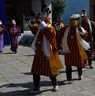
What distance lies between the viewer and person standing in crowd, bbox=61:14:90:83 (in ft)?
31.5

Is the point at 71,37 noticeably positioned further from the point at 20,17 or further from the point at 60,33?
the point at 20,17

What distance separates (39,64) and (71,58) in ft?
4.80

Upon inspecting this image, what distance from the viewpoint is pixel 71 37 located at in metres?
9.65

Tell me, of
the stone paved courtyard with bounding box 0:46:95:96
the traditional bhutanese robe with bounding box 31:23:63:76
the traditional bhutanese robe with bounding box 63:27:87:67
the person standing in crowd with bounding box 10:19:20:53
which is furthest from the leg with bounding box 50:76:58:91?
the person standing in crowd with bounding box 10:19:20:53

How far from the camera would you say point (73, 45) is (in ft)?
31.9

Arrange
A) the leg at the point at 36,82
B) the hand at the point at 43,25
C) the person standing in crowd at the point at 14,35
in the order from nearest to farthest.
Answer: the hand at the point at 43,25 < the leg at the point at 36,82 < the person standing in crowd at the point at 14,35

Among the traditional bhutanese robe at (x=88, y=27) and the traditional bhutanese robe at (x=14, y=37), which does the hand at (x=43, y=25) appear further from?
the traditional bhutanese robe at (x=14, y=37)

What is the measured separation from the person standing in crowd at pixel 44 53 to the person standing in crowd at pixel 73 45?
108cm

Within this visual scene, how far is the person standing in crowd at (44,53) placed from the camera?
8.44 meters

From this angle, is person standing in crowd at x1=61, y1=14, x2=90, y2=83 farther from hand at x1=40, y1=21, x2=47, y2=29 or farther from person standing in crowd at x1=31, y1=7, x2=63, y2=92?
hand at x1=40, y1=21, x2=47, y2=29

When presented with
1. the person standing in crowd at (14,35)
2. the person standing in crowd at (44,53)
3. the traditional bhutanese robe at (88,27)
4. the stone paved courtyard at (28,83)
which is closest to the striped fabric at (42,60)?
the person standing in crowd at (44,53)

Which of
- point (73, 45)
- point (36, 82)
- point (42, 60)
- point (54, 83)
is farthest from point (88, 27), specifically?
point (36, 82)

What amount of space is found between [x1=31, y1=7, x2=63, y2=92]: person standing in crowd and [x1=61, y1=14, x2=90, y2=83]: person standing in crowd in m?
1.08

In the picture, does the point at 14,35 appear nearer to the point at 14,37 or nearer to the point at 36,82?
the point at 14,37
